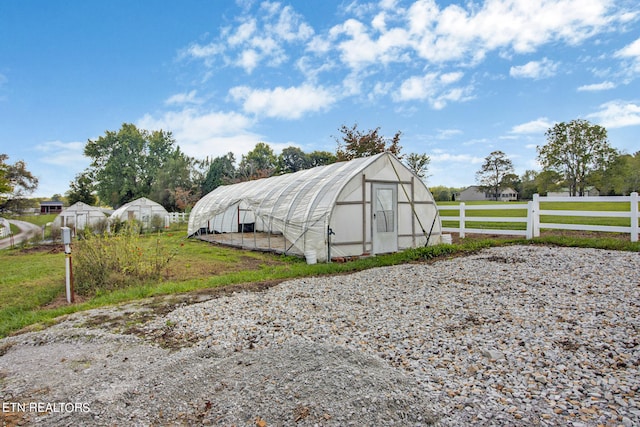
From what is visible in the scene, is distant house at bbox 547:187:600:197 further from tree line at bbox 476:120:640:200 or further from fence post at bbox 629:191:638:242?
fence post at bbox 629:191:638:242

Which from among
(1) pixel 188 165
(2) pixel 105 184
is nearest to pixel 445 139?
(1) pixel 188 165

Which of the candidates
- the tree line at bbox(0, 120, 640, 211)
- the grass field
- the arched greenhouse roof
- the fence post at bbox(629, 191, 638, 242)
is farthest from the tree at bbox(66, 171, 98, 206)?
the fence post at bbox(629, 191, 638, 242)

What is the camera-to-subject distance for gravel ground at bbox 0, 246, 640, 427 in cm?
253

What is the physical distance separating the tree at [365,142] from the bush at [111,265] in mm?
16236

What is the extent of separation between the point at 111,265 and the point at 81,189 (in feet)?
142

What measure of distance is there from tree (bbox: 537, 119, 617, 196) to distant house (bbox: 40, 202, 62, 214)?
3050 inches

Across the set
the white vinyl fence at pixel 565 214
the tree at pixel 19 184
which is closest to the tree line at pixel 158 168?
the tree at pixel 19 184

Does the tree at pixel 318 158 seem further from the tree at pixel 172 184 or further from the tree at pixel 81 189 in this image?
the tree at pixel 81 189

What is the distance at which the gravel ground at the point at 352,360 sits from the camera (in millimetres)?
2529

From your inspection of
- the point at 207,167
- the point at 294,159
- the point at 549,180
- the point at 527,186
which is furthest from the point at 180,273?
the point at 527,186

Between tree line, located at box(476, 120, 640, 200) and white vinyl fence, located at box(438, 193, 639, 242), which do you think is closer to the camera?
white vinyl fence, located at box(438, 193, 639, 242)

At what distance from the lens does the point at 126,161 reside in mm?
42812

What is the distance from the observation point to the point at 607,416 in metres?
2.36

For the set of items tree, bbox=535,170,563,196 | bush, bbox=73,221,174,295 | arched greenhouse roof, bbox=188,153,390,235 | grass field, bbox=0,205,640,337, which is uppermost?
tree, bbox=535,170,563,196
